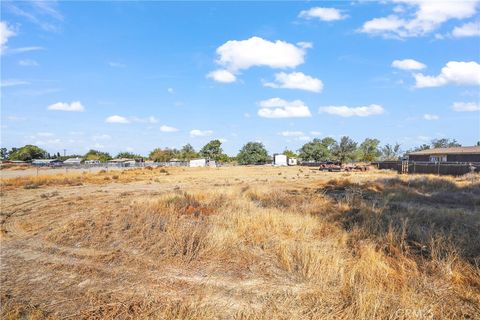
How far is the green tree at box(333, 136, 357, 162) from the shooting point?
326ft

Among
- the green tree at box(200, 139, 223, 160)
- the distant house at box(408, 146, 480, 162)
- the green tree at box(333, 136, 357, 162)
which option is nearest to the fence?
the distant house at box(408, 146, 480, 162)

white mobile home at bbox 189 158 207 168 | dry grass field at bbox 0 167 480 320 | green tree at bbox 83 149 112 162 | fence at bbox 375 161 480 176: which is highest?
green tree at bbox 83 149 112 162

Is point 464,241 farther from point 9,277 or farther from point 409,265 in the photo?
point 9,277

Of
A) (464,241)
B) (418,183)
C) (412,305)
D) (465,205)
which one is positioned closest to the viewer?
(412,305)

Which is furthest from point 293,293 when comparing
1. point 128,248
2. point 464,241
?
point 464,241

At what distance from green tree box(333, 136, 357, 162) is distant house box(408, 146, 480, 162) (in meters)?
38.3

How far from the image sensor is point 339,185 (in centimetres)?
2348

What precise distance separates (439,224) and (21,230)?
12.0m

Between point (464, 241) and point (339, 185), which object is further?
point (339, 185)

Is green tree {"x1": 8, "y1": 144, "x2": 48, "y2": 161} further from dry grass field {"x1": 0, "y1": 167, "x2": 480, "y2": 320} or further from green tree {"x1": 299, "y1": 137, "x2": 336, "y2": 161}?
dry grass field {"x1": 0, "y1": 167, "x2": 480, "y2": 320}

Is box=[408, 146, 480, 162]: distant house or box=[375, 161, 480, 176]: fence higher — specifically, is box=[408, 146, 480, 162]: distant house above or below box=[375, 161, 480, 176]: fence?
above

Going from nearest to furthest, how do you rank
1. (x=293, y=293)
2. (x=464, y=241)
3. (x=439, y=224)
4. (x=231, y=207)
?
(x=293, y=293) < (x=464, y=241) < (x=439, y=224) < (x=231, y=207)

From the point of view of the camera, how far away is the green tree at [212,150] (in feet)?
427

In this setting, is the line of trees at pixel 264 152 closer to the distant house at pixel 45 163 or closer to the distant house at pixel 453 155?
the distant house at pixel 45 163
